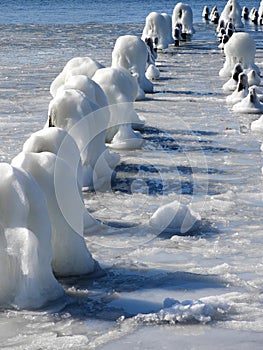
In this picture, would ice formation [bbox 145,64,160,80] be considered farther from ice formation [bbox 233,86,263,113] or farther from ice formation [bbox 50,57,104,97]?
ice formation [bbox 50,57,104,97]

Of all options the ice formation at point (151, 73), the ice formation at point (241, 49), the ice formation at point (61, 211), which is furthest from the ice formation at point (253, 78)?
the ice formation at point (61, 211)

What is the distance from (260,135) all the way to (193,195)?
13.8ft

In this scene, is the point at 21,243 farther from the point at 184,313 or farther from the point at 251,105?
the point at 251,105

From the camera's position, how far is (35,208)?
21.7 ft

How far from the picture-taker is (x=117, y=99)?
42.1 ft

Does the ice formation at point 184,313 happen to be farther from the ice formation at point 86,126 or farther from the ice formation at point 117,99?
the ice formation at point 117,99

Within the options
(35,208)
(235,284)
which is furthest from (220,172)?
(35,208)

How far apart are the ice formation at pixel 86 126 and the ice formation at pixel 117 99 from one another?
1561mm

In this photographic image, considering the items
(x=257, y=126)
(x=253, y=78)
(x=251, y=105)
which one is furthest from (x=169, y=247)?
(x=253, y=78)

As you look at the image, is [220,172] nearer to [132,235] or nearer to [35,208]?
[132,235]

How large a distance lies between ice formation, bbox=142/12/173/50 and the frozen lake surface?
39.5ft

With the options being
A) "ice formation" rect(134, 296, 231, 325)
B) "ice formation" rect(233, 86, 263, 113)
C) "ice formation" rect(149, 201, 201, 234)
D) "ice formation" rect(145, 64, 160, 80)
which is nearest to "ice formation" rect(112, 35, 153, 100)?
"ice formation" rect(233, 86, 263, 113)

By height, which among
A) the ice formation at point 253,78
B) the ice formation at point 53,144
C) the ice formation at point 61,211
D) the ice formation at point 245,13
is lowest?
the ice formation at point 245,13

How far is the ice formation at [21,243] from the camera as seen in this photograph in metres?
6.53
